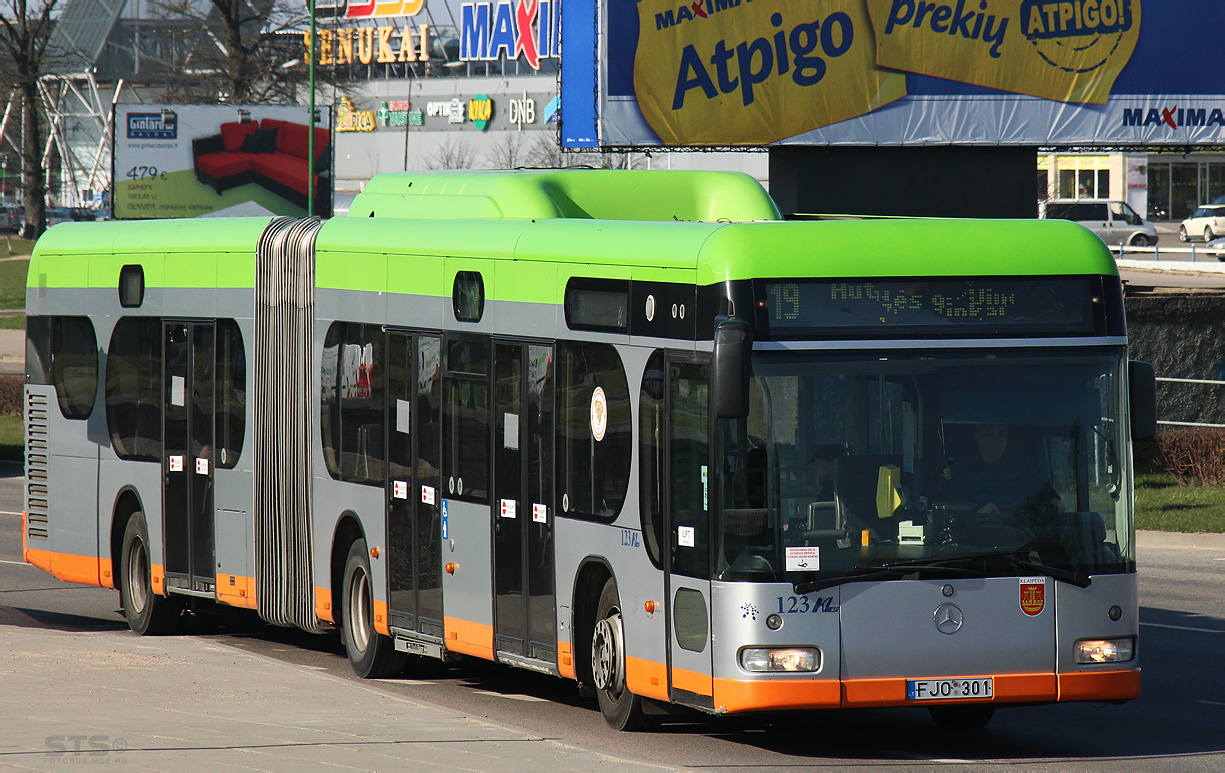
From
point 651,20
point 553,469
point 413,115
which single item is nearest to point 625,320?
point 553,469

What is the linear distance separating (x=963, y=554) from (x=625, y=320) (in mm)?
2211

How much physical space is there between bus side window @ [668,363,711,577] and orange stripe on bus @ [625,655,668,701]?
23.2 inches

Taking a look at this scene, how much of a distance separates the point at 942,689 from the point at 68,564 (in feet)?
31.6

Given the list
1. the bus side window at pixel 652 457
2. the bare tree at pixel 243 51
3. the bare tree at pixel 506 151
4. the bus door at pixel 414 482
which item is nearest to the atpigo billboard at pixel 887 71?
the bus door at pixel 414 482

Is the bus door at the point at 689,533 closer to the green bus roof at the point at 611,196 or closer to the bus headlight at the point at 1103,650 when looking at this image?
the bus headlight at the point at 1103,650

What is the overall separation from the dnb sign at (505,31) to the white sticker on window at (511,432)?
3124 inches

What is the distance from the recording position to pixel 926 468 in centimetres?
863

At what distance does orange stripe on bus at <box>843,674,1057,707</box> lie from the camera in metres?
8.53

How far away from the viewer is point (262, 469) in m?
13.4

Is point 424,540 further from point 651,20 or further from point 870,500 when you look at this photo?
point 651,20

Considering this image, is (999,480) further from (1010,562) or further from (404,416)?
(404,416)

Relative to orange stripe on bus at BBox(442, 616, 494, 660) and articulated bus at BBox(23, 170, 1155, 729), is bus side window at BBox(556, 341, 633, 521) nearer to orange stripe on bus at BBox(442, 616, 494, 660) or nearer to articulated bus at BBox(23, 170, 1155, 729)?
articulated bus at BBox(23, 170, 1155, 729)

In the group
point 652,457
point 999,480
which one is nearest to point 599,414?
point 652,457

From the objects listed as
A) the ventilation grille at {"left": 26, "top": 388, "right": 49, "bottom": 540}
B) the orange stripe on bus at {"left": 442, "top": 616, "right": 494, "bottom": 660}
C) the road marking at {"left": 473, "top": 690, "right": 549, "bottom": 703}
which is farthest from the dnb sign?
the orange stripe on bus at {"left": 442, "top": 616, "right": 494, "bottom": 660}
